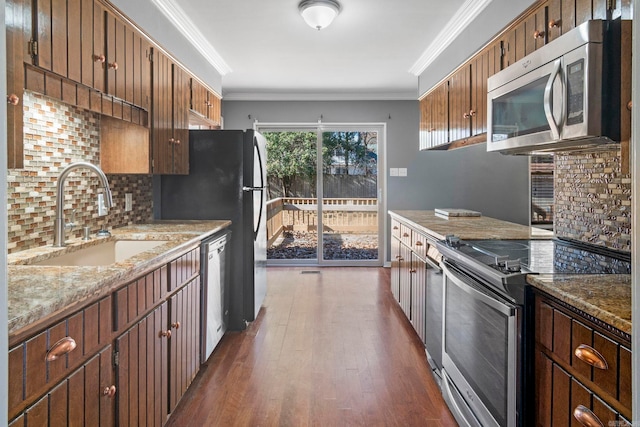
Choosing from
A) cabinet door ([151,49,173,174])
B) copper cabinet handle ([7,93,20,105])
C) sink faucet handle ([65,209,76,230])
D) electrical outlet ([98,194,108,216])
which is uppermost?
cabinet door ([151,49,173,174])

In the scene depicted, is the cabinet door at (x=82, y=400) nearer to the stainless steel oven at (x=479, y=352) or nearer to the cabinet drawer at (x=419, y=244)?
the stainless steel oven at (x=479, y=352)

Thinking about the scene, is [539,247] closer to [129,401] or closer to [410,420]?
[410,420]

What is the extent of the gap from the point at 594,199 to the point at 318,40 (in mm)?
2646

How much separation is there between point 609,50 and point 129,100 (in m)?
2.30

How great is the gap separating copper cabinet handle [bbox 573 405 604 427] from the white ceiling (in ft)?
8.55

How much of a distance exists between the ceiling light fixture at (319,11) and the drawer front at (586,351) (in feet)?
7.79

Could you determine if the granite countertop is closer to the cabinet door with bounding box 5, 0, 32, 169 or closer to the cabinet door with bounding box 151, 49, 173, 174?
the cabinet door with bounding box 5, 0, 32, 169

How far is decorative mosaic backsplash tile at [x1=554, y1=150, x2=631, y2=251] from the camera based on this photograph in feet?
6.37

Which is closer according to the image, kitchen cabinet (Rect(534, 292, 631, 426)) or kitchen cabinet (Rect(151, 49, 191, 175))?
kitchen cabinet (Rect(534, 292, 631, 426))

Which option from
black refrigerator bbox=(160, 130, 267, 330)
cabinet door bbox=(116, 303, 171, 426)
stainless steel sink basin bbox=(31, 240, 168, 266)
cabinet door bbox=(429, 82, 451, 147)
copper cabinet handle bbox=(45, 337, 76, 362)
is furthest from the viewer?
cabinet door bbox=(429, 82, 451, 147)

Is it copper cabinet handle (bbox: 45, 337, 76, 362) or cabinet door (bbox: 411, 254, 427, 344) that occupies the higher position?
copper cabinet handle (bbox: 45, 337, 76, 362)

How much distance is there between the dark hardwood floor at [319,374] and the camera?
222 cm

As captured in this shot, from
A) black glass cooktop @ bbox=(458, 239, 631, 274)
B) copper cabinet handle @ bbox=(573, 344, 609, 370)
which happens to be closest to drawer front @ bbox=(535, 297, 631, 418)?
copper cabinet handle @ bbox=(573, 344, 609, 370)

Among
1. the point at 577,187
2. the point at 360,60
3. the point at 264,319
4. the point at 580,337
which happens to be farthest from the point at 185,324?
the point at 360,60
